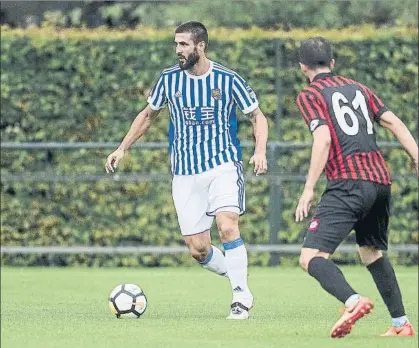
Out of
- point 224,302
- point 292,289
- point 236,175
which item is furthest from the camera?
point 292,289

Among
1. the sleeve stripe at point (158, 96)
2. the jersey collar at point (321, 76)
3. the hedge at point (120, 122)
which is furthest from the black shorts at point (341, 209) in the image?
the hedge at point (120, 122)

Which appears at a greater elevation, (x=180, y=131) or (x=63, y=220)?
(x=180, y=131)

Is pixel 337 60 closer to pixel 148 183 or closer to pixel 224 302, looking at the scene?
pixel 148 183

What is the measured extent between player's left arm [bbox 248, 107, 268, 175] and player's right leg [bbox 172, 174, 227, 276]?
1.73 feet

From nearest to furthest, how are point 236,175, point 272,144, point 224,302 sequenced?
1. point 236,175
2. point 224,302
3. point 272,144

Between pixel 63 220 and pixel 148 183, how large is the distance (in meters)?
1.08

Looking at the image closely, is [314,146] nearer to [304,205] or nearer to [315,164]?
[315,164]

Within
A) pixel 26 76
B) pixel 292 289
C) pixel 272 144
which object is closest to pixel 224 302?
pixel 292 289

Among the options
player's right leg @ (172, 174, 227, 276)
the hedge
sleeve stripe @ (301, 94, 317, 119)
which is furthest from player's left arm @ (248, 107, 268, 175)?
the hedge

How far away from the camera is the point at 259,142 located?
10.5 metres

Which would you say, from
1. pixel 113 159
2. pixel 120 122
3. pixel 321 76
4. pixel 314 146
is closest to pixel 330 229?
pixel 314 146

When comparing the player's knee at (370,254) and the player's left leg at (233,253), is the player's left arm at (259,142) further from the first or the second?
the player's knee at (370,254)

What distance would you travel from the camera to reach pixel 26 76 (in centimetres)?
1683

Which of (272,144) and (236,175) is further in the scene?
(272,144)
